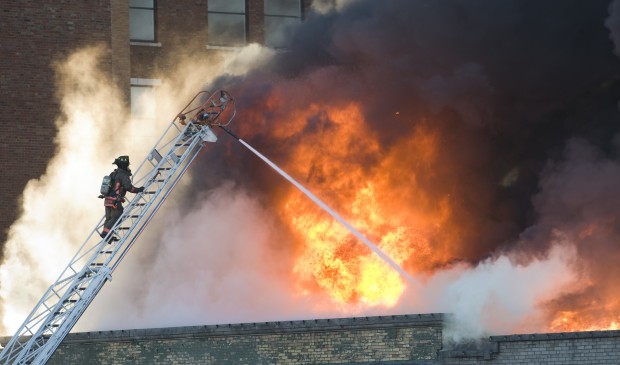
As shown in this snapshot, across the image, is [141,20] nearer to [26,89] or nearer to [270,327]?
[26,89]

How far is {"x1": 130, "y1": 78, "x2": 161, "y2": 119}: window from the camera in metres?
36.7

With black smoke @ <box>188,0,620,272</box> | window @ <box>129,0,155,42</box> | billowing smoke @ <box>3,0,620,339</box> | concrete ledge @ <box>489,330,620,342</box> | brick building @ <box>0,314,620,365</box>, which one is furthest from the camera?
window @ <box>129,0,155,42</box>

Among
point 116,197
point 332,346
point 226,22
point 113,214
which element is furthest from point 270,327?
point 226,22

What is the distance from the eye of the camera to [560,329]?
75.3ft

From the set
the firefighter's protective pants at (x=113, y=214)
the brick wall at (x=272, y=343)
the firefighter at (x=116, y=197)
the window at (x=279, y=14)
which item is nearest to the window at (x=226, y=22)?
the window at (x=279, y=14)

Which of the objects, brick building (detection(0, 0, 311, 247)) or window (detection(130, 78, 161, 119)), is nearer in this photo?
brick building (detection(0, 0, 311, 247))

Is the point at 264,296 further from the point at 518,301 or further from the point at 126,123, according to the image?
the point at 126,123

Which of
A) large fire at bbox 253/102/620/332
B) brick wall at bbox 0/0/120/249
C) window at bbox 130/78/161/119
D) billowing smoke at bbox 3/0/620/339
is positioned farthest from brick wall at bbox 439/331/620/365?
window at bbox 130/78/161/119

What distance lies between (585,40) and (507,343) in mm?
7371

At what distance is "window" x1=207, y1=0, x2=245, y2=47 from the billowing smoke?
10.1 metres

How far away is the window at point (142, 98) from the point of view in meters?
36.7

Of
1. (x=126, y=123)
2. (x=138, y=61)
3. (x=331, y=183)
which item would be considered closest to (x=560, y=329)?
(x=331, y=183)

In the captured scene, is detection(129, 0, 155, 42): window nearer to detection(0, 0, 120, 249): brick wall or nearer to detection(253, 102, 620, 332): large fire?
detection(0, 0, 120, 249): brick wall

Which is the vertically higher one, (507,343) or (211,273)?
(211,273)
